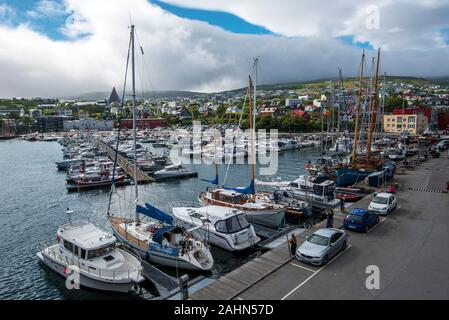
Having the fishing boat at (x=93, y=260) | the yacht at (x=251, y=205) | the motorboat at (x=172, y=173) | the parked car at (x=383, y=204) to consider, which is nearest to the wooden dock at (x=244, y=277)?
the fishing boat at (x=93, y=260)

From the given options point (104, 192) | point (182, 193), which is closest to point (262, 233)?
point (182, 193)

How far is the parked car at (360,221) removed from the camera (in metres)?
18.2

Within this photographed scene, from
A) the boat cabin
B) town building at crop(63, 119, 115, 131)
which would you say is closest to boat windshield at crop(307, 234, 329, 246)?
the boat cabin

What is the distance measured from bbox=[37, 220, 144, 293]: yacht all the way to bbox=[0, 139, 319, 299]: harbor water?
78cm

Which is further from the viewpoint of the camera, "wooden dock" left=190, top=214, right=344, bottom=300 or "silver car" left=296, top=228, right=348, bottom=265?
"silver car" left=296, top=228, right=348, bottom=265

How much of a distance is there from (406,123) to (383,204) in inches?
3161

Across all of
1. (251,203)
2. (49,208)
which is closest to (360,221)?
(251,203)

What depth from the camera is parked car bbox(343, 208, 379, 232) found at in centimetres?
1820

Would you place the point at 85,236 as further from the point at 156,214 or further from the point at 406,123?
the point at 406,123

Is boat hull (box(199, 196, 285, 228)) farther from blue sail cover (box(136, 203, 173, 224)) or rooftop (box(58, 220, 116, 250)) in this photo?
rooftop (box(58, 220, 116, 250))

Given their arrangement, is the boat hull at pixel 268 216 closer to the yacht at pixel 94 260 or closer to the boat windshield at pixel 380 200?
the boat windshield at pixel 380 200

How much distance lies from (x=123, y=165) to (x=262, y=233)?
3713cm

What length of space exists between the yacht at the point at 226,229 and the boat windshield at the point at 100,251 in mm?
4404

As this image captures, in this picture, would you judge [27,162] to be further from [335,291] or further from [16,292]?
[335,291]
